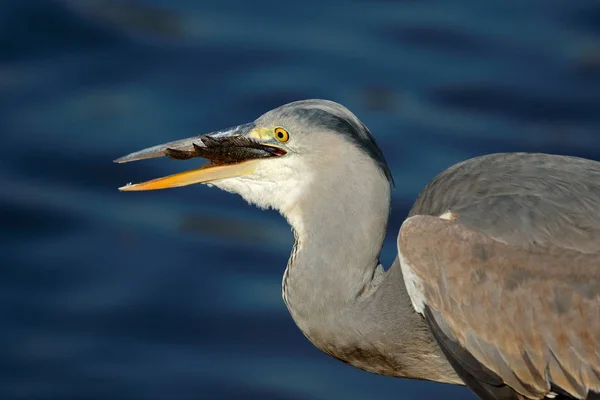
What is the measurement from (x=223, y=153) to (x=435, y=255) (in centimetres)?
96

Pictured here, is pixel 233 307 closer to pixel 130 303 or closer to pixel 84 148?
pixel 130 303

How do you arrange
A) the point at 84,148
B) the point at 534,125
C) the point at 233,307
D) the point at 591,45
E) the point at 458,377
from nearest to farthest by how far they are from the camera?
1. the point at 458,377
2. the point at 233,307
3. the point at 84,148
4. the point at 534,125
5. the point at 591,45

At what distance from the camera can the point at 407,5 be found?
35.4ft

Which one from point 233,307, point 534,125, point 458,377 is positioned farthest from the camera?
point 534,125

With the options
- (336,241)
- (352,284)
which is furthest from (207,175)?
(352,284)

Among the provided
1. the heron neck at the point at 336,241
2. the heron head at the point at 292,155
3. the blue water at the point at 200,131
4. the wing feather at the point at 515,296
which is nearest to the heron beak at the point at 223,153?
the heron head at the point at 292,155

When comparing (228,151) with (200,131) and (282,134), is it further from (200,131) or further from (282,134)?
(200,131)

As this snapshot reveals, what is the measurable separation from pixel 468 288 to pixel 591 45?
5572mm

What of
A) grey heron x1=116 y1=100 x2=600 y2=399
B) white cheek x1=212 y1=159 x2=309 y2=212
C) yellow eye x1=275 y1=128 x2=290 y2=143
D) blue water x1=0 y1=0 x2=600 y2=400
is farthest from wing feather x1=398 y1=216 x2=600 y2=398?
blue water x1=0 y1=0 x2=600 y2=400

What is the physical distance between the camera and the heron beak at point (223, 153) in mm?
5469

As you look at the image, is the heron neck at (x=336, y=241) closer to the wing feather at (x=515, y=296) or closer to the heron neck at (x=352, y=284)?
the heron neck at (x=352, y=284)

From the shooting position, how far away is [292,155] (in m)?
5.46

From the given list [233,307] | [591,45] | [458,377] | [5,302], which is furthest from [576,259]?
[591,45]

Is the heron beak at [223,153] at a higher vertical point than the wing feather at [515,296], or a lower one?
higher
